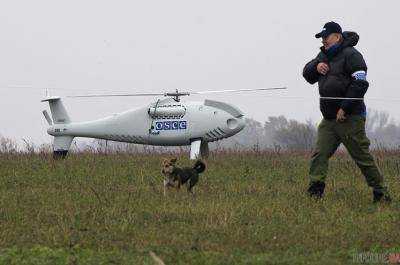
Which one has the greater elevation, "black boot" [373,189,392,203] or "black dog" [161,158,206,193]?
"black dog" [161,158,206,193]

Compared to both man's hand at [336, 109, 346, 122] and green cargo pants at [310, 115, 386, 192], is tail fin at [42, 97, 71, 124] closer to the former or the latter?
green cargo pants at [310, 115, 386, 192]

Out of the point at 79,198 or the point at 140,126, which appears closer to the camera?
the point at 79,198

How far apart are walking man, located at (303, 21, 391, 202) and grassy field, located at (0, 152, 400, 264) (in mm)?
438

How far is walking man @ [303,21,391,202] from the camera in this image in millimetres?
8734

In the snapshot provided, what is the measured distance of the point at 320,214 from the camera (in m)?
7.93

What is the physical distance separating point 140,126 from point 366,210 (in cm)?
950

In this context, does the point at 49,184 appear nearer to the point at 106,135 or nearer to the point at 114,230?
the point at 114,230

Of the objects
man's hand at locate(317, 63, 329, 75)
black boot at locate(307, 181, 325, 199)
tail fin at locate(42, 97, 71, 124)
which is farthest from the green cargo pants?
tail fin at locate(42, 97, 71, 124)

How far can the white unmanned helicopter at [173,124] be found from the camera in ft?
54.8

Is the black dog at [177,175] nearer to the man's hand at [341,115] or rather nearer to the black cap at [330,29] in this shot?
the man's hand at [341,115]

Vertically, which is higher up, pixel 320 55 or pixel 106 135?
pixel 320 55

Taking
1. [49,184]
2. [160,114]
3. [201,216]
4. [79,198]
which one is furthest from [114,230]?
[160,114]

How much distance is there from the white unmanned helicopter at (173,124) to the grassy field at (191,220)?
15.5 ft

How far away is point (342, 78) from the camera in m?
8.88
